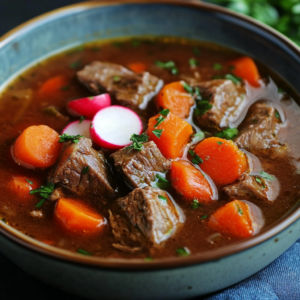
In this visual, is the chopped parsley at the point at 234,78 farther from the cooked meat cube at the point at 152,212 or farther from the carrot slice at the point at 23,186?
the carrot slice at the point at 23,186

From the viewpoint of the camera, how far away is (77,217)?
282 centimetres

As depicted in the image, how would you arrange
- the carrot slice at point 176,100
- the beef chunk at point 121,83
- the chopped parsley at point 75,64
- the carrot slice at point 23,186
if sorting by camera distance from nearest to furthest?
the carrot slice at point 23,186, the carrot slice at point 176,100, the beef chunk at point 121,83, the chopped parsley at point 75,64

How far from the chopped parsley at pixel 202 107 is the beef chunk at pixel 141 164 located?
2.21 ft

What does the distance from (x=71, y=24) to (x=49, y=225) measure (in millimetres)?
2386

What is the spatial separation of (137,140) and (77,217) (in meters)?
0.74

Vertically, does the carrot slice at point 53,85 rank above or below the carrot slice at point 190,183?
below

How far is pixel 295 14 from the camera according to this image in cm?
502

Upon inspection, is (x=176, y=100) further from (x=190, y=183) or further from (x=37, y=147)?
(x=37, y=147)

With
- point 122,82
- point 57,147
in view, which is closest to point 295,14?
point 122,82

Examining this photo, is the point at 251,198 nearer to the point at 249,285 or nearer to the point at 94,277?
the point at 249,285

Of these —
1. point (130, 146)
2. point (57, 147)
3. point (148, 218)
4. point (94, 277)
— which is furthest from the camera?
point (57, 147)

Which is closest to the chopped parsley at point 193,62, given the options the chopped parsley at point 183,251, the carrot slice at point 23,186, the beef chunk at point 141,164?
the beef chunk at point 141,164

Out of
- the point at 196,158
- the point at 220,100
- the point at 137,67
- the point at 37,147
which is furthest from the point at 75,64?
the point at 196,158

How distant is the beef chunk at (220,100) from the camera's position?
11.5 ft
